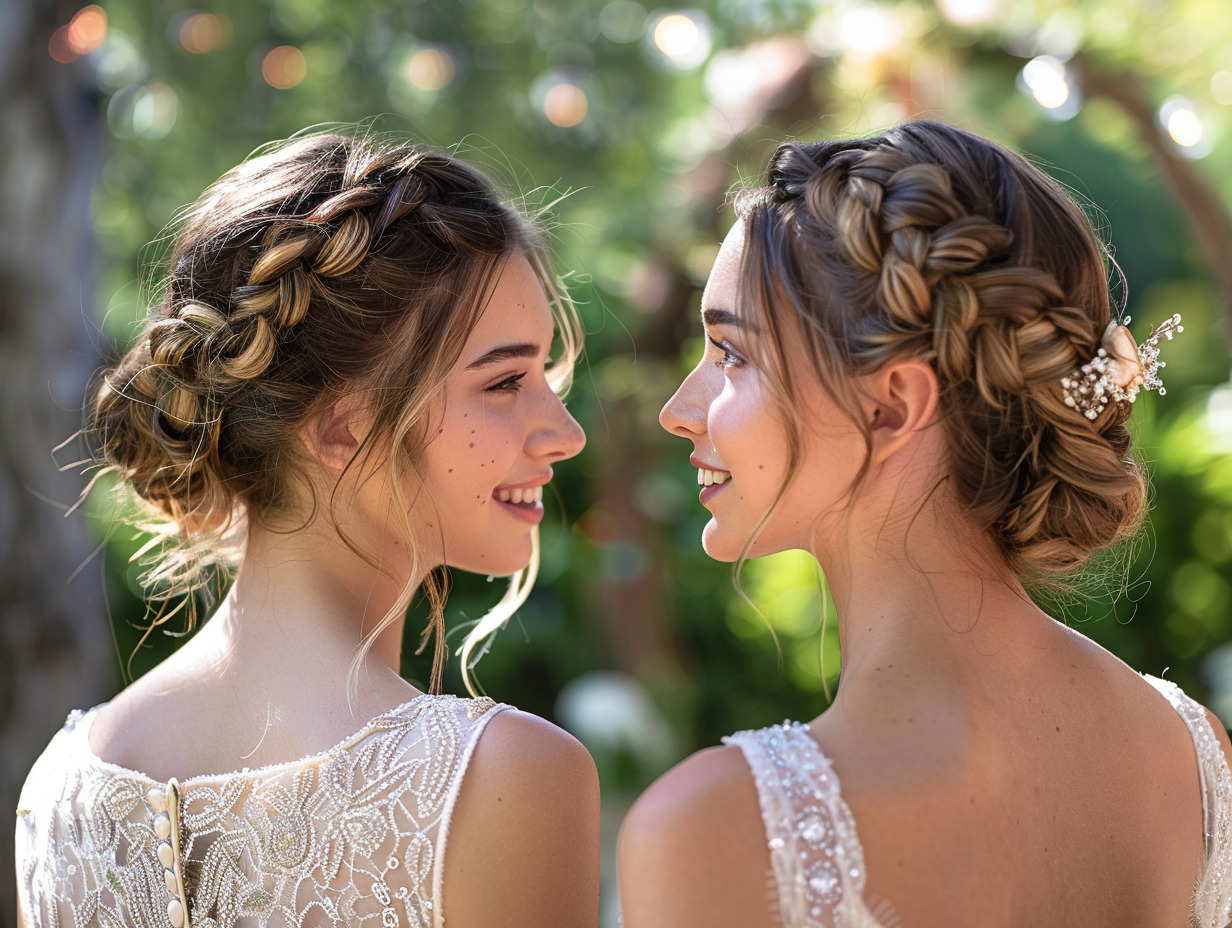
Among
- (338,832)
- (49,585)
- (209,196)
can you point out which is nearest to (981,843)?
(338,832)

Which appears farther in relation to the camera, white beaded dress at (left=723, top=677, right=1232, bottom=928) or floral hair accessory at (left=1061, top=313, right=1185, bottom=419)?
floral hair accessory at (left=1061, top=313, right=1185, bottom=419)

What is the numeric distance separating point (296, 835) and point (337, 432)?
0.63 m

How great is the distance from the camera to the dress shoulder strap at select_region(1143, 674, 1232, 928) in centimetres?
170

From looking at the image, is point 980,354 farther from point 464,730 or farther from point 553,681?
point 553,681

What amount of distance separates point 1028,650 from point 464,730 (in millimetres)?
757

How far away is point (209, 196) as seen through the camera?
2094 millimetres

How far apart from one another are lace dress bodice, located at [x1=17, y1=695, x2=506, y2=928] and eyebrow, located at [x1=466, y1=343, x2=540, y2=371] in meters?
0.56

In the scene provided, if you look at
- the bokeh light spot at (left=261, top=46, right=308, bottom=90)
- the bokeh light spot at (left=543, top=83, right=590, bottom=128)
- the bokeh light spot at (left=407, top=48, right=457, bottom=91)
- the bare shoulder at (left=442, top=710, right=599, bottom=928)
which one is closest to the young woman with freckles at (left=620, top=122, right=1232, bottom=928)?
the bare shoulder at (left=442, top=710, right=599, bottom=928)

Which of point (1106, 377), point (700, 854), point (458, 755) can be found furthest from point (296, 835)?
point (1106, 377)

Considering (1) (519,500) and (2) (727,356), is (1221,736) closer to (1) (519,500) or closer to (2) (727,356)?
(2) (727,356)

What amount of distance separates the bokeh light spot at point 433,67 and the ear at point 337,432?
3.65 m

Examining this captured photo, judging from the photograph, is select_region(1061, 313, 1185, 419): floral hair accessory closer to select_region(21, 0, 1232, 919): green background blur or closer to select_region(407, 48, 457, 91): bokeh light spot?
select_region(21, 0, 1232, 919): green background blur

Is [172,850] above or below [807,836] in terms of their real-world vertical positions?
below

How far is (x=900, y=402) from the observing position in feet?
5.28
